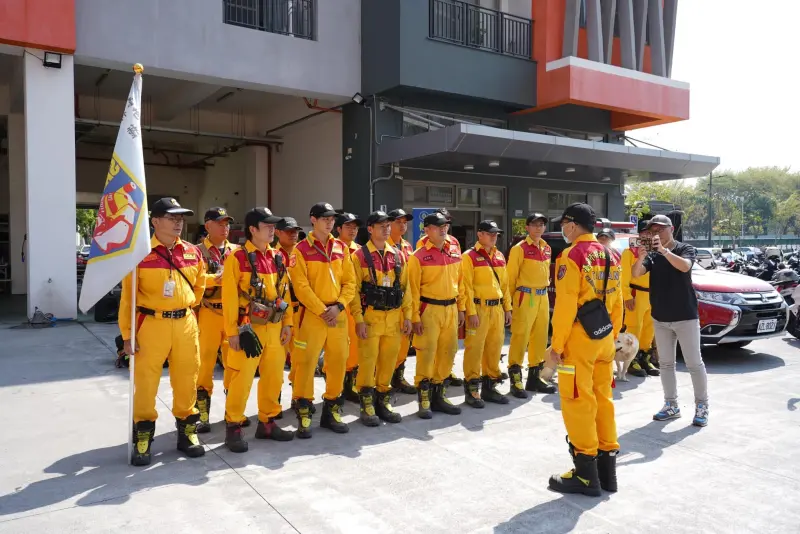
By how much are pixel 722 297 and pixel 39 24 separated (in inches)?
481

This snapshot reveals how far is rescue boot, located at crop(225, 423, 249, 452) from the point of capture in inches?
204

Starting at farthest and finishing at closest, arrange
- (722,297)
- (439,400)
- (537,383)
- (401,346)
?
(722,297)
(537,383)
(401,346)
(439,400)

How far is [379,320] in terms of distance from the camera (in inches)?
242

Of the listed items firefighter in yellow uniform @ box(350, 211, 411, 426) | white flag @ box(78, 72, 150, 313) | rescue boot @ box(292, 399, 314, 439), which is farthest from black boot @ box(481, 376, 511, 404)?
white flag @ box(78, 72, 150, 313)

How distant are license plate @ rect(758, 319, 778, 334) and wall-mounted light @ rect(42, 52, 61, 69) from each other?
41.2ft

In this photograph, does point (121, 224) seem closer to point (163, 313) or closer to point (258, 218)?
point (163, 313)

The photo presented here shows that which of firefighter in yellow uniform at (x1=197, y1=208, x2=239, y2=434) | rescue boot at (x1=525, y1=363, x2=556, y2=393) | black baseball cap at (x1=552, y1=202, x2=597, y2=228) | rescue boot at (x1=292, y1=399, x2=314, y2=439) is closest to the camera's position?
black baseball cap at (x1=552, y1=202, x2=597, y2=228)

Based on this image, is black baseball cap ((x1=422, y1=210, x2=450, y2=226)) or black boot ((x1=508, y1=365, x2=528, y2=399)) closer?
black baseball cap ((x1=422, y1=210, x2=450, y2=226))

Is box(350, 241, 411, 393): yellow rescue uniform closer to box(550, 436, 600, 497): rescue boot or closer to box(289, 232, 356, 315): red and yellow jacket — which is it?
box(289, 232, 356, 315): red and yellow jacket

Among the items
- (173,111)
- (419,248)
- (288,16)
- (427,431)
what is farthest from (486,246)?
(173,111)

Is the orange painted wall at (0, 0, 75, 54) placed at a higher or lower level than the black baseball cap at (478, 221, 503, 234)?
higher

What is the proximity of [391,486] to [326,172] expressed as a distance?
13230mm

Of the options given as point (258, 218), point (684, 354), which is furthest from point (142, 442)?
point (684, 354)

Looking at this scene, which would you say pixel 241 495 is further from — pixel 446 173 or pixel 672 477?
pixel 446 173
